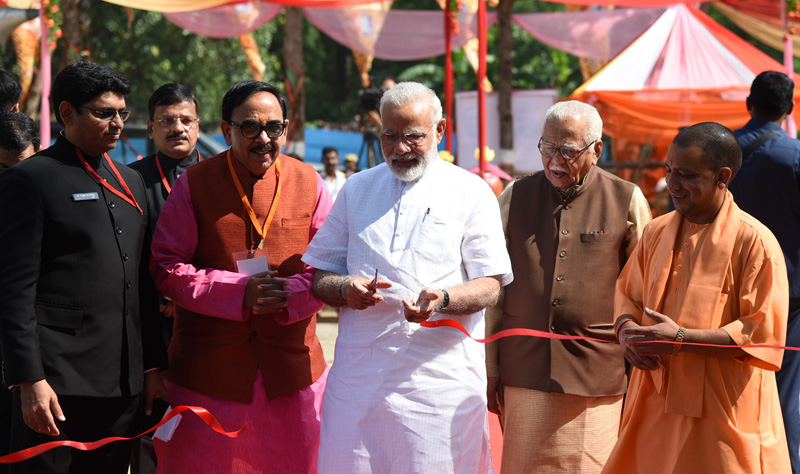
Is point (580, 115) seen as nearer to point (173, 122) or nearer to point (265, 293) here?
point (265, 293)

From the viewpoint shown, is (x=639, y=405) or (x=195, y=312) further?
(x=195, y=312)

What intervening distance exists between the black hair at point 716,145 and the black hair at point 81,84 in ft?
6.98

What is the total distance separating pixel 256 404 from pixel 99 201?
1.02 m

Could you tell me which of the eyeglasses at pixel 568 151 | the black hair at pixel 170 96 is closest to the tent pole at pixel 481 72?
the black hair at pixel 170 96

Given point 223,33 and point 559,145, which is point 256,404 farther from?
point 223,33

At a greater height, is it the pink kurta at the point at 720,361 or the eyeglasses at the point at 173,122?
the eyeglasses at the point at 173,122

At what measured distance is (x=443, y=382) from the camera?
3.17 metres

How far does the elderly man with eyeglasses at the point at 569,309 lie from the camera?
3.62 m

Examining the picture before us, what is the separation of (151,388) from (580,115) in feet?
6.91

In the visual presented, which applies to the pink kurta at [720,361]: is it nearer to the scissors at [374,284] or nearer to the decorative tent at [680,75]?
the scissors at [374,284]

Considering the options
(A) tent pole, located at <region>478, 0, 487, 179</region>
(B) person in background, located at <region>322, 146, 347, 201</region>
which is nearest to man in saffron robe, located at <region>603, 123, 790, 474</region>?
(A) tent pole, located at <region>478, 0, 487, 179</region>

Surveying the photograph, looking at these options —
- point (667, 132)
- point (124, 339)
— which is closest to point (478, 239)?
point (124, 339)

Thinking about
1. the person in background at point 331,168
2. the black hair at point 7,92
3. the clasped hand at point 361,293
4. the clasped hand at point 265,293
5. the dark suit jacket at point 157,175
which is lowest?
the person in background at point 331,168

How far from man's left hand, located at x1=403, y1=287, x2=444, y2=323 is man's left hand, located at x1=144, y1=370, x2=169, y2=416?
115 centimetres
